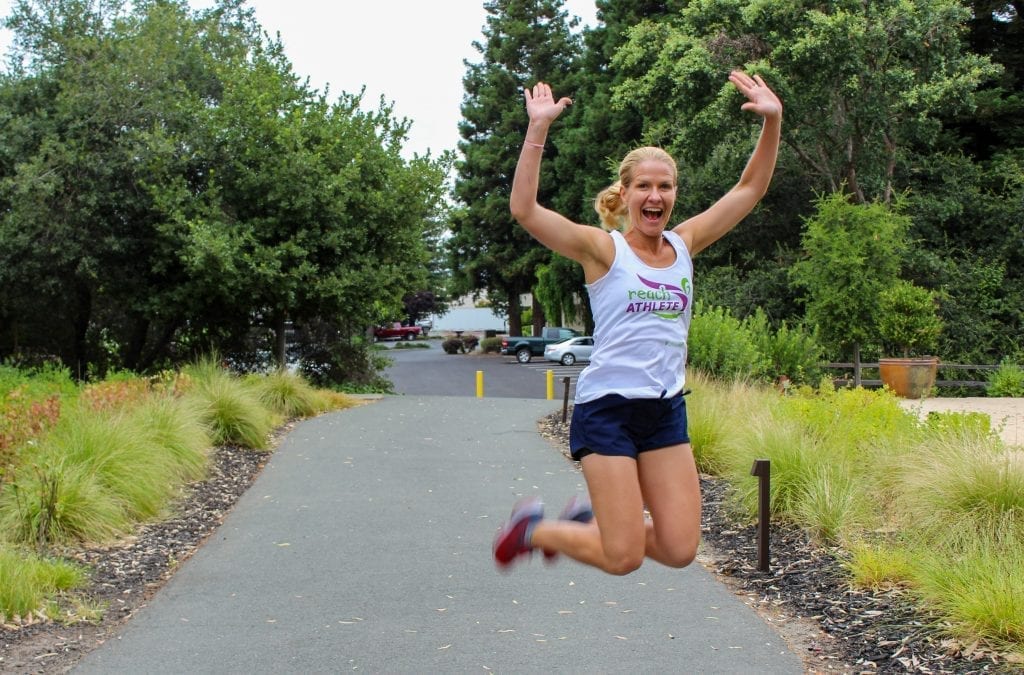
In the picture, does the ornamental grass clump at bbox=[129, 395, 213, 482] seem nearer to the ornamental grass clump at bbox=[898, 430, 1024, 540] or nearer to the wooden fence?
the ornamental grass clump at bbox=[898, 430, 1024, 540]

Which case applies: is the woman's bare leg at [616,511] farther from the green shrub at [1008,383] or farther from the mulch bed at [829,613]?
the green shrub at [1008,383]

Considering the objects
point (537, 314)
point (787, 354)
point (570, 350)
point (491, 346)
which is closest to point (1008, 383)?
point (787, 354)

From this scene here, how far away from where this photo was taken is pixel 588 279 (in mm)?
4293

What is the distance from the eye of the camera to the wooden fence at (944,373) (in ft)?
76.1

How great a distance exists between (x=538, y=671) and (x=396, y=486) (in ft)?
18.2

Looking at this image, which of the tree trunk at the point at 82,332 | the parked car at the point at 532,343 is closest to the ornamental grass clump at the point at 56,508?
the tree trunk at the point at 82,332

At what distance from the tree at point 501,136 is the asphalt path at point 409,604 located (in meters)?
39.9

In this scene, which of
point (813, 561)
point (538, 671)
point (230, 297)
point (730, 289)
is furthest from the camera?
point (730, 289)

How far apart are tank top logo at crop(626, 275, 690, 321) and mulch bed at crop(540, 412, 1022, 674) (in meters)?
2.02

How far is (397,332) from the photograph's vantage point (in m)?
78.2

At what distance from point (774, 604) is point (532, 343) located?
43543mm

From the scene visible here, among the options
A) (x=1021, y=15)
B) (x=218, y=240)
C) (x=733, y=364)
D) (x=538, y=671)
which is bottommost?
(x=538, y=671)

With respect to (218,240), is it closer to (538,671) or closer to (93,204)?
(93,204)

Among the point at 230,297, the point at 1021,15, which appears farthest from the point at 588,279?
the point at 1021,15
